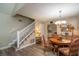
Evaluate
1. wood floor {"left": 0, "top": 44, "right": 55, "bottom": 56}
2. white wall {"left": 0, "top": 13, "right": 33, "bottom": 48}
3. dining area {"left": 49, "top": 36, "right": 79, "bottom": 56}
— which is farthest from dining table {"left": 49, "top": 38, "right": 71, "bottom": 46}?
white wall {"left": 0, "top": 13, "right": 33, "bottom": 48}

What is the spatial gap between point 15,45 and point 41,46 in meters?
0.42

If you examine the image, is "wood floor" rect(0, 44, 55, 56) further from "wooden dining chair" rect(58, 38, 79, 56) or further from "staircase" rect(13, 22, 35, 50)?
"wooden dining chair" rect(58, 38, 79, 56)

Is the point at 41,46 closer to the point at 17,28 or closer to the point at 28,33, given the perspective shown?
the point at 28,33

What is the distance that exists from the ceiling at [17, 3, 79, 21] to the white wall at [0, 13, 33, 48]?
137mm

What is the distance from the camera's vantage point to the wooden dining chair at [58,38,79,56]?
1.81 meters

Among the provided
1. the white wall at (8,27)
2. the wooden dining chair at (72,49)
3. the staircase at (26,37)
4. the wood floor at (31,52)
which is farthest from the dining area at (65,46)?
the white wall at (8,27)

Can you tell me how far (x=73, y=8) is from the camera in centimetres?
182

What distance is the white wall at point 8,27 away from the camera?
181 cm

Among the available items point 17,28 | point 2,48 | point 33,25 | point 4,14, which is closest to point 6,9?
point 4,14

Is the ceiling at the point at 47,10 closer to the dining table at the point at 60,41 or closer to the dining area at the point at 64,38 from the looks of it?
the dining area at the point at 64,38

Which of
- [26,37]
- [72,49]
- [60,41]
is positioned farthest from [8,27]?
[72,49]

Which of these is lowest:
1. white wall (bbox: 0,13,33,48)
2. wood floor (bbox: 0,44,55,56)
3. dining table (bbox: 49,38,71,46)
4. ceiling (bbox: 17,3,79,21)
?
wood floor (bbox: 0,44,55,56)

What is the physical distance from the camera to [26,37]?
1.84 metres

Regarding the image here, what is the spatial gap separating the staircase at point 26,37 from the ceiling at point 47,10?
177 mm
